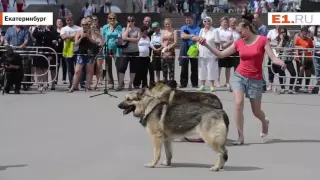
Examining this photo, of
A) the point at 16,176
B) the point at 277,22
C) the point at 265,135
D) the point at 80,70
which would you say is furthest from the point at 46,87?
the point at 16,176

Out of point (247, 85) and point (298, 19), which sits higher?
point (298, 19)

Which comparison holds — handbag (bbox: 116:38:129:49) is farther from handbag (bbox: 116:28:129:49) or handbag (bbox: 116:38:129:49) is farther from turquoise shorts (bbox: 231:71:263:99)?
turquoise shorts (bbox: 231:71:263:99)

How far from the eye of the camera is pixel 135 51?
17.8 m

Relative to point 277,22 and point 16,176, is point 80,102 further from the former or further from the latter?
point 16,176

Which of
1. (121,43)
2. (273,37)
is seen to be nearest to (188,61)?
(121,43)

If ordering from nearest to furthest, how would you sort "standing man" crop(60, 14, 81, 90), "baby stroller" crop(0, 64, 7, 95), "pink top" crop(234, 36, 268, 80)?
"pink top" crop(234, 36, 268, 80) < "baby stroller" crop(0, 64, 7, 95) < "standing man" crop(60, 14, 81, 90)

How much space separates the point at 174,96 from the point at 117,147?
1122 mm

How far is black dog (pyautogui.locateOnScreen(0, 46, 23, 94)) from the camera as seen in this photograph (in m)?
16.8

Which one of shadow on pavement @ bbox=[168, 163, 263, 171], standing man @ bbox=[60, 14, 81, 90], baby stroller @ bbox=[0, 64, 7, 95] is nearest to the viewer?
shadow on pavement @ bbox=[168, 163, 263, 171]

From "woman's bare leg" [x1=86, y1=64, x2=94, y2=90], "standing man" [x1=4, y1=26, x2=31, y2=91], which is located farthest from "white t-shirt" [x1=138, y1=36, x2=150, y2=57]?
"standing man" [x1=4, y1=26, x2=31, y2=91]

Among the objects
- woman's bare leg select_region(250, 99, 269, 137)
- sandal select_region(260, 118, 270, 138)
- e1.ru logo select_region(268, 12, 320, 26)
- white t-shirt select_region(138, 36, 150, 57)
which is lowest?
sandal select_region(260, 118, 270, 138)

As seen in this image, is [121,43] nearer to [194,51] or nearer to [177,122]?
[194,51]

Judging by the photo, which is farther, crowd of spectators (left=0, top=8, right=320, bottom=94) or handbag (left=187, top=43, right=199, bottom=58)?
handbag (left=187, top=43, right=199, bottom=58)

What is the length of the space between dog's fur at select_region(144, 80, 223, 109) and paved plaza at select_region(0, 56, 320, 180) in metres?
0.69
